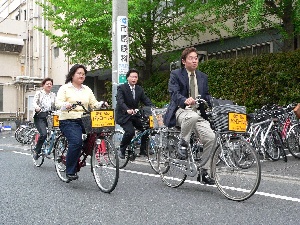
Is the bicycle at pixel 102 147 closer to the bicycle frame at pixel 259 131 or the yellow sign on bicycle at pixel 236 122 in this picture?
the yellow sign on bicycle at pixel 236 122

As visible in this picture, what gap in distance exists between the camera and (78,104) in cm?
600

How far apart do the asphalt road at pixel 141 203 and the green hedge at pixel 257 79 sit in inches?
170

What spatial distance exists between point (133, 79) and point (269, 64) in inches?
191

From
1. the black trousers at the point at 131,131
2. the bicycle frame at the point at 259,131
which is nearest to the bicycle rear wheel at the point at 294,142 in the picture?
the bicycle frame at the point at 259,131

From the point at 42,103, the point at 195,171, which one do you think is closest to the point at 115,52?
the point at 42,103

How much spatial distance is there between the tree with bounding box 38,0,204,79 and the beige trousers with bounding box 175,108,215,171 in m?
8.87

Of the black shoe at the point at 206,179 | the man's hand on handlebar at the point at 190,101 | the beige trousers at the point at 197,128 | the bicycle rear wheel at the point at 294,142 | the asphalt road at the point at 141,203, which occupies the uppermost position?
the man's hand on handlebar at the point at 190,101

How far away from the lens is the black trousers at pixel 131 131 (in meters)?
8.09

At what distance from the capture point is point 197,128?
5574mm

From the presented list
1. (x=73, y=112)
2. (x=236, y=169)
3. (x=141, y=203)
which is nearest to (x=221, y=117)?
(x=236, y=169)

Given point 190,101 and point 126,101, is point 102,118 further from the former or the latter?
point 126,101

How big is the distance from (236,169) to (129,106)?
A: 3599 mm

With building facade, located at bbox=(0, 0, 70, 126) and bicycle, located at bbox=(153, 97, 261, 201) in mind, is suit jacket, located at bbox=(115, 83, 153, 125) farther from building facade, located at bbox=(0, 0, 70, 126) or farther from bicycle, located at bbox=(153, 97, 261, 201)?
building facade, located at bbox=(0, 0, 70, 126)

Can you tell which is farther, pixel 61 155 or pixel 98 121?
pixel 61 155
